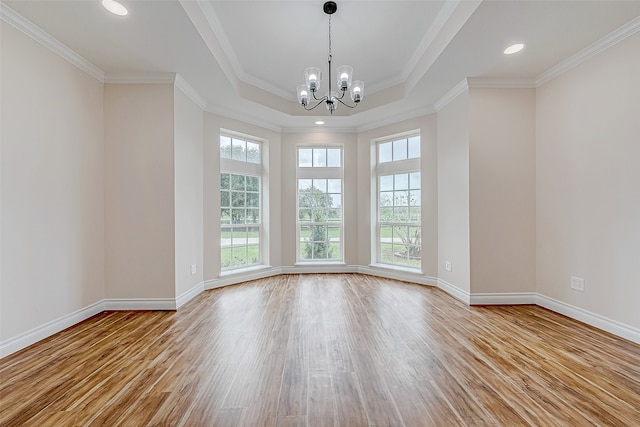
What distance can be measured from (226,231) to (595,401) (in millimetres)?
4396

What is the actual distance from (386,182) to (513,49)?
2.61 m

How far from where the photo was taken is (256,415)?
1558 mm

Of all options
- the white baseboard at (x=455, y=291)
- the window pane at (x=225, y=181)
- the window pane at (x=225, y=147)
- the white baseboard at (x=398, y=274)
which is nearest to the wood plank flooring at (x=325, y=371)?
the white baseboard at (x=455, y=291)

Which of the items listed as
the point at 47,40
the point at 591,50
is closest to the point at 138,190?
the point at 47,40

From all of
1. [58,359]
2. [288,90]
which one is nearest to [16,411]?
[58,359]

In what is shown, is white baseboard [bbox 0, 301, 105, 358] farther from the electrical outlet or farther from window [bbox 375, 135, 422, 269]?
the electrical outlet

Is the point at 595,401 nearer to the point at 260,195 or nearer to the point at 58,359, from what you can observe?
the point at 58,359

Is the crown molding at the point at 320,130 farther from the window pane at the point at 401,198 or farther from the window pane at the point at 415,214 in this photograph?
the window pane at the point at 415,214

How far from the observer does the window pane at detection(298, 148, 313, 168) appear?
5.28 m

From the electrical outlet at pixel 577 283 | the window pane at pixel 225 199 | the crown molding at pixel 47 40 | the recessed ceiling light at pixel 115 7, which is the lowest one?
the electrical outlet at pixel 577 283

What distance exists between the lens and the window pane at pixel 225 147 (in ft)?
14.7

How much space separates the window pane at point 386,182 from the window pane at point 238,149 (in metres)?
2.50

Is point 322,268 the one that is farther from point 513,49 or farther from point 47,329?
point 513,49

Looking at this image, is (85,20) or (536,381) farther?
(85,20)
